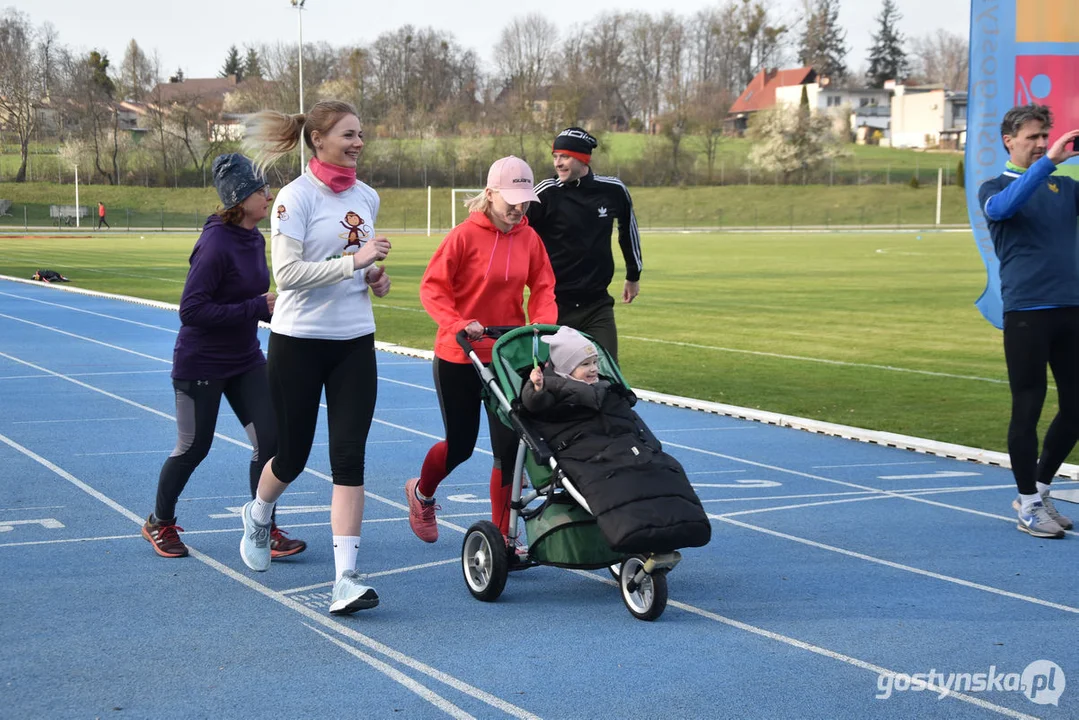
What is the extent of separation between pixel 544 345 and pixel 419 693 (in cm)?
190

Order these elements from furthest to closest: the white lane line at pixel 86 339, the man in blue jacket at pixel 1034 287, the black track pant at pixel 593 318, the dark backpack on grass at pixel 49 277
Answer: the dark backpack on grass at pixel 49 277 → the white lane line at pixel 86 339 → the black track pant at pixel 593 318 → the man in blue jacket at pixel 1034 287

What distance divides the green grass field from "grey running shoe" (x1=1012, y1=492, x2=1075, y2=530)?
2603 millimetres

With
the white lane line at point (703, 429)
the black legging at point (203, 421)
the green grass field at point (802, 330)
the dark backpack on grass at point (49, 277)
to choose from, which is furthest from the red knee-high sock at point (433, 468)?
the dark backpack on grass at point (49, 277)

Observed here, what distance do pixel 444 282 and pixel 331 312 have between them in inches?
30.8

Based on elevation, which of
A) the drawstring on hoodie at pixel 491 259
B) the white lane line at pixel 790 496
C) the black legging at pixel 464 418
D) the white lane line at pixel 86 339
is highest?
the drawstring on hoodie at pixel 491 259

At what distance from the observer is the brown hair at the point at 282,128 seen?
5355 millimetres

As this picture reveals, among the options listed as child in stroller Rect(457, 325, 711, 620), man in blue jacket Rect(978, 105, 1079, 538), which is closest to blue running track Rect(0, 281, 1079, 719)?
child in stroller Rect(457, 325, 711, 620)

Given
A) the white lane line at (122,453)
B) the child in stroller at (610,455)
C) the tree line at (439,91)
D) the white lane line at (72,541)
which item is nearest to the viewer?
the child in stroller at (610,455)

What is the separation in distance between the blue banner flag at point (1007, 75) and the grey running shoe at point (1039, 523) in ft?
5.22

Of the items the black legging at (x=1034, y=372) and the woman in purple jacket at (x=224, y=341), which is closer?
the woman in purple jacket at (x=224, y=341)

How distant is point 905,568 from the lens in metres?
6.16

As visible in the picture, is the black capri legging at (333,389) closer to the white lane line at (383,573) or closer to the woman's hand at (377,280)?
the woman's hand at (377,280)

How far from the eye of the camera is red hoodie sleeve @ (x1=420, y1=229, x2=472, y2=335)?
5.91 metres

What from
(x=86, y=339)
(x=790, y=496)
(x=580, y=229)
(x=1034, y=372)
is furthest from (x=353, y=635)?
(x=86, y=339)
